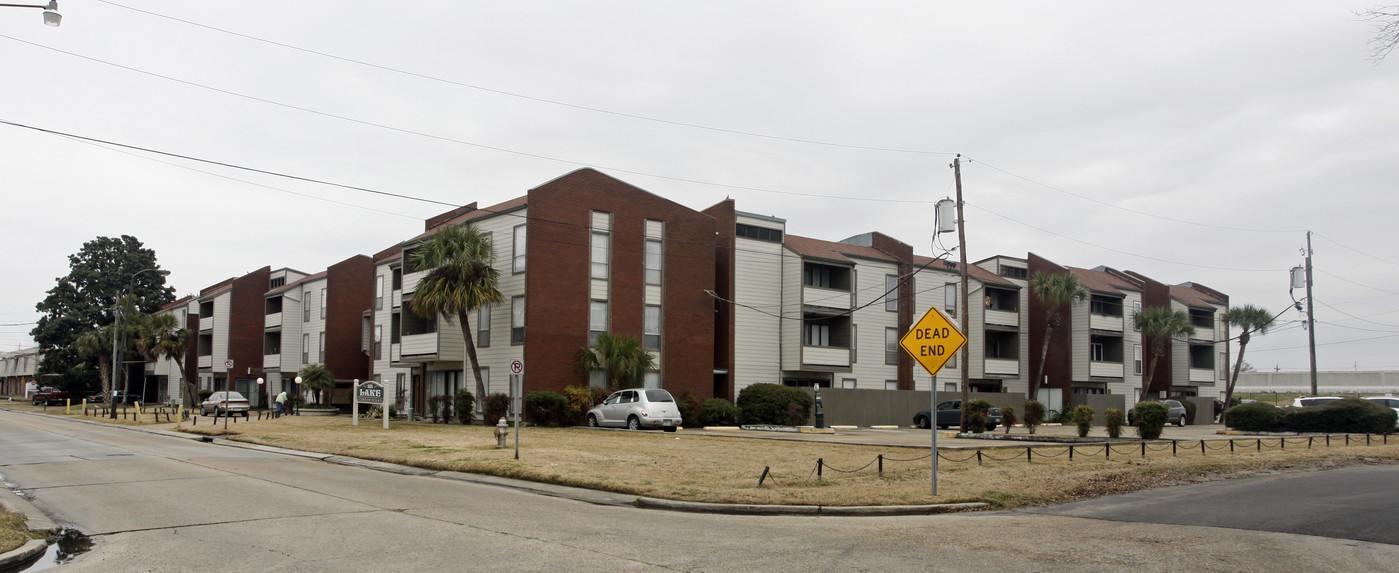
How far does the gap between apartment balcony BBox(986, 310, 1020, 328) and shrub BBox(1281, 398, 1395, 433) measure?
20711 mm

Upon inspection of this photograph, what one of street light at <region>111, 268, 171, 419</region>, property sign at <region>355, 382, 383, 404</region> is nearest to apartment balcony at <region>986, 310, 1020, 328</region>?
property sign at <region>355, 382, 383, 404</region>

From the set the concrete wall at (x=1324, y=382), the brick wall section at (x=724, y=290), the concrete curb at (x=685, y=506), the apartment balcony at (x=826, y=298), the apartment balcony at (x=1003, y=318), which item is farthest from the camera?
the concrete wall at (x=1324, y=382)

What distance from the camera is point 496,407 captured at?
37.4 meters

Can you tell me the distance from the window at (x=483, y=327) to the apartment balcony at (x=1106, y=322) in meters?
38.5

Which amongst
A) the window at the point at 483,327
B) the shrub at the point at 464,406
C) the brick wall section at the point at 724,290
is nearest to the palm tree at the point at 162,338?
the window at the point at 483,327

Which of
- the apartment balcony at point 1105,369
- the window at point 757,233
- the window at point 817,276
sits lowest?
the apartment balcony at point 1105,369

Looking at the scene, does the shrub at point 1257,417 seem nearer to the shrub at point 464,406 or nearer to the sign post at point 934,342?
the sign post at point 934,342

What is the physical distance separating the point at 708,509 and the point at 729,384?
31.0m

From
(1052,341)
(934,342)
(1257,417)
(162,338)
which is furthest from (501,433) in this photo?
(162,338)

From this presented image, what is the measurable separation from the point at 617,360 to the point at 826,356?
12.8 meters

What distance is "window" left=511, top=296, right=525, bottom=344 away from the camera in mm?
38719

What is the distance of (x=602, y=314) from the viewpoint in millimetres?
40781

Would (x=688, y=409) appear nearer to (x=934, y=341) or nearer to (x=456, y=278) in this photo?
(x=456, y=278)

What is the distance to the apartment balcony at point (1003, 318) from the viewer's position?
55.2m
